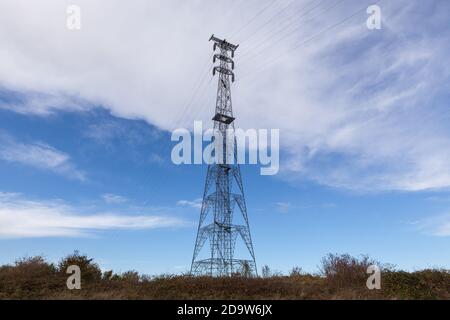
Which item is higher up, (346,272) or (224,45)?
(224,45)

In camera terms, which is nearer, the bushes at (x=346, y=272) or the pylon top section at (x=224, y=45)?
the bushes at (x=346, y=272)

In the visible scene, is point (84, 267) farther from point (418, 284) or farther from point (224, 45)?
point (224, 45)

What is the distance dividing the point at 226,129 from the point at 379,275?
20.7m

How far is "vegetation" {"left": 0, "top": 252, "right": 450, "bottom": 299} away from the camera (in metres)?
14.8

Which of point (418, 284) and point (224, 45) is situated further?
point (224, 45)

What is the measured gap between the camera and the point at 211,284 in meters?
15.9

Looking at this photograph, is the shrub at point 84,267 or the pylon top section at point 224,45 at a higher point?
the pylon top section at point 224,45

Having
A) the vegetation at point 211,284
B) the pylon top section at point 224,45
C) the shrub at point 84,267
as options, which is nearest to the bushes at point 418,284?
the vegetation at point 211,284

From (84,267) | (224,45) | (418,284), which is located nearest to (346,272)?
(418,284)

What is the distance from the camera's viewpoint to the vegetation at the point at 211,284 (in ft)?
48.5

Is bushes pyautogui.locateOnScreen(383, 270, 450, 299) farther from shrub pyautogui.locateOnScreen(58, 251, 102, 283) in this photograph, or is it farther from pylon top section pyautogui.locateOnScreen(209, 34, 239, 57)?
pylon top section pyautogui.locateOnScreen(209, 34, 239, 57)

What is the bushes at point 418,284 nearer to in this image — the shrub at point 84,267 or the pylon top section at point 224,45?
the shrub at point 84,267

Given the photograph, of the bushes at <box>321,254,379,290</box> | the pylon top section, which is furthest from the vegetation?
the pylon top section
